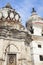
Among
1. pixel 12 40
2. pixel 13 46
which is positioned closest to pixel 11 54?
pixel 13 46

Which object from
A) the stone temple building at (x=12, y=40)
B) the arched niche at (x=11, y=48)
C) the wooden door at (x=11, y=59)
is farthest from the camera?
the arched niche at (x=11, y=48)

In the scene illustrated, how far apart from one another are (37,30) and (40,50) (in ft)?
10.8

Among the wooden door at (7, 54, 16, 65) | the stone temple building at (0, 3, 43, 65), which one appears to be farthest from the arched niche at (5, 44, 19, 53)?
the wooden door at (7, 54, 16, 65)

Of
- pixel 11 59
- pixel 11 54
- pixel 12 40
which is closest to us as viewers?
pixel 11 59

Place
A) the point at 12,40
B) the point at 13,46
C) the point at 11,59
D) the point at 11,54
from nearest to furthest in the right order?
the point at 11,59 < the point at 11,54 < the point at 13,46 < the point at 12,40

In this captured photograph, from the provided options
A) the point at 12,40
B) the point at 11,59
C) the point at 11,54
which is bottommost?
the point at 11,59

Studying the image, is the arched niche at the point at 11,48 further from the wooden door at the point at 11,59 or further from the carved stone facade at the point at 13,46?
the wooden door at the point at 11,59

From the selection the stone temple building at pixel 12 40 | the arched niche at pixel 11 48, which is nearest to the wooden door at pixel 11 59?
the stone temple building at pixel 12 40

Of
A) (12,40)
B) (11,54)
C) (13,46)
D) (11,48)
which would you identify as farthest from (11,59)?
(12,40)

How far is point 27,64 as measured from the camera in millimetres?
14648

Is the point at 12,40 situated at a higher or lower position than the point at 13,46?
higher

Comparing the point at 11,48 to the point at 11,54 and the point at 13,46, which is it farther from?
the point at 11,54

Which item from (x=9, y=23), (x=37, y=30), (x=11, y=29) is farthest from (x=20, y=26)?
(x=37, y=30)

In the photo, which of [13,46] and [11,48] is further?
[13,46]
